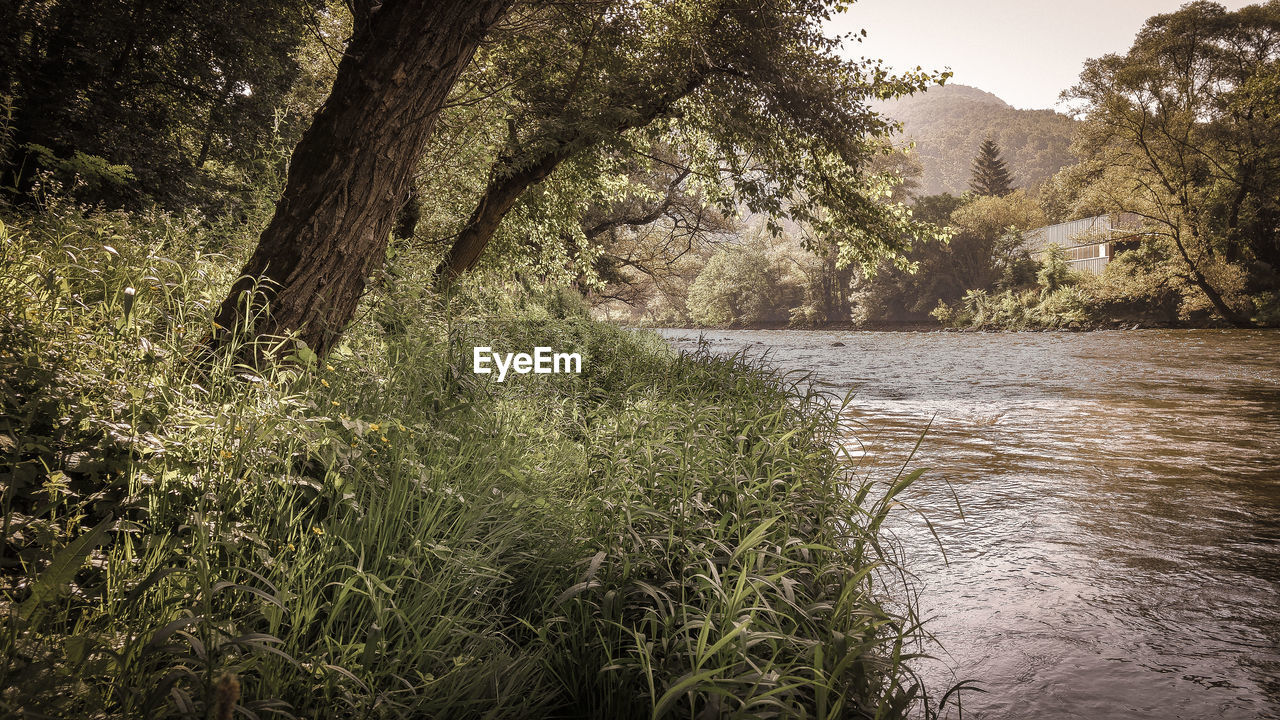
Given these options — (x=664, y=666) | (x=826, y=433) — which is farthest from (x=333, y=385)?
(x=826, y=433)

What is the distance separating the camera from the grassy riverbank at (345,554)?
5.31ft

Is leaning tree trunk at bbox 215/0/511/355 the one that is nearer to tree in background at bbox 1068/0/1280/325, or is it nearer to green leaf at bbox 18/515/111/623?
green leaf at bbox 18/515/111/623

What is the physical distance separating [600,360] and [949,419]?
237 inches

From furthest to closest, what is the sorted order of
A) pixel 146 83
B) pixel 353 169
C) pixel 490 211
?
pixel 146 83, pixel 490 211, pixel 353 169

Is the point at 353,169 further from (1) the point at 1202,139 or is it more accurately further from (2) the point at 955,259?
(2) the point at 955,259

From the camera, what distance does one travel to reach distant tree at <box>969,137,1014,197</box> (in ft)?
188

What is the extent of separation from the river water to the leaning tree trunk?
380 centimetres

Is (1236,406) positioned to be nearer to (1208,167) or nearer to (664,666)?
(664,666)

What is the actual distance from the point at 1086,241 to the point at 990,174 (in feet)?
75.5

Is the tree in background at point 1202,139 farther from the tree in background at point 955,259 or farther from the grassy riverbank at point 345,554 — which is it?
the grassy riverbank at point 345,554

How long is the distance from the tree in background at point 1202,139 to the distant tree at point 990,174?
99.0 ft

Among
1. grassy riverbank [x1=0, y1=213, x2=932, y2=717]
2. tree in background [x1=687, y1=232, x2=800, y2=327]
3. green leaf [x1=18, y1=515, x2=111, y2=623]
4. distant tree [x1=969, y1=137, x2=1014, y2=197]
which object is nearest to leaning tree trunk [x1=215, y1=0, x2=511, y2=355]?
grassy riverbank [x1=0, y1=213, x2=932, y2=717]

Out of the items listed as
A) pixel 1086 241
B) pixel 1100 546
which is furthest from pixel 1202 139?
pixel 1100 546

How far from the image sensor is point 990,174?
5853cm
